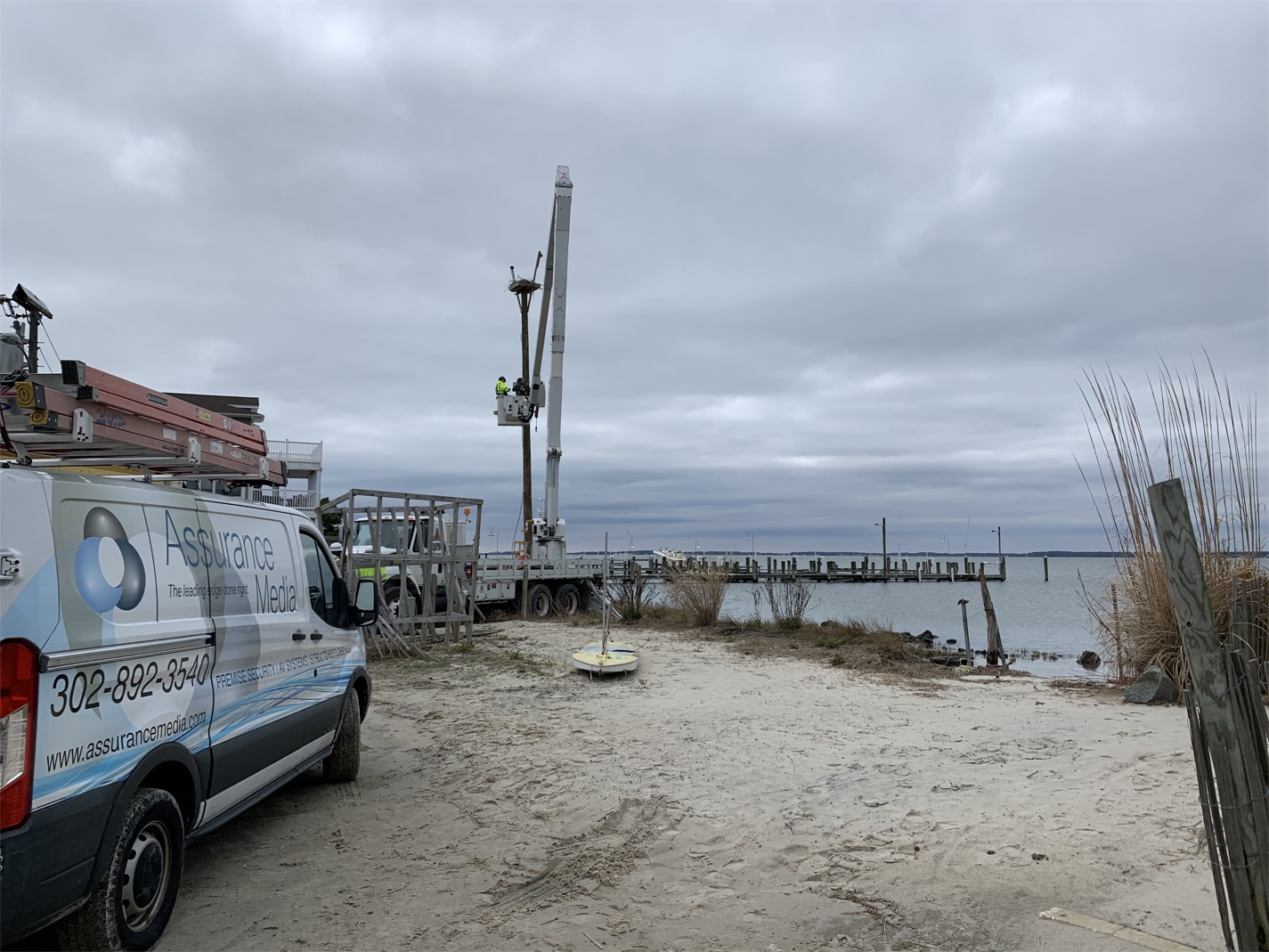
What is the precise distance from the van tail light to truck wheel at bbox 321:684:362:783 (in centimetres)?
340

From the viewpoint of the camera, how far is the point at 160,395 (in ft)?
15.6

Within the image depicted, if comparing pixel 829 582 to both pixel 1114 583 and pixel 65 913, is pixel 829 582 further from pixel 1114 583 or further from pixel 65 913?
pixel 65 913

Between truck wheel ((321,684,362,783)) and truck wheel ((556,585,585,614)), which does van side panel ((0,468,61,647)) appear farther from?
truck wheel ((556,585,585,614))

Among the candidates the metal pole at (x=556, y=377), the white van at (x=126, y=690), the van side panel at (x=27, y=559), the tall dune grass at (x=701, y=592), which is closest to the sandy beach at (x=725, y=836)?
the white van at (x=126, y=690)

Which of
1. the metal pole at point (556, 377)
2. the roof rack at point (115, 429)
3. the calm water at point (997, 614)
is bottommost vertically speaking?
the calm water at point (997, 614)

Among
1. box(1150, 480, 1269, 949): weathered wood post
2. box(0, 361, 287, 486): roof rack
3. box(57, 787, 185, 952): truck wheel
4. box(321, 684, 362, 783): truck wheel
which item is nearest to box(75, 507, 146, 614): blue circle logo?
box(0, 361, 287, 486): roof rack

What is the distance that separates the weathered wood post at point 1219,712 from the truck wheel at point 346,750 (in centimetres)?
528

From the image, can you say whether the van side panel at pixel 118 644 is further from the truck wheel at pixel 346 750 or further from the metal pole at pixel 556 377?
the metal pole at pixel 556 377

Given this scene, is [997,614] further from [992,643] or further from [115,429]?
→ [115,429]

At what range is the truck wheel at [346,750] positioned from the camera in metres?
6.41

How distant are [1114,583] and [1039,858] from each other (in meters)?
6.88

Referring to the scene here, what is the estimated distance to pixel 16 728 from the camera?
9.77 feet

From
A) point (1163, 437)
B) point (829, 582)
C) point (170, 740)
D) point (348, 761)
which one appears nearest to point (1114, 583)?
point (1163, 437)

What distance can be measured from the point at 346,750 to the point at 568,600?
16.1m
